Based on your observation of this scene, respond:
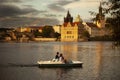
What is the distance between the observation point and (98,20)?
1545 cm

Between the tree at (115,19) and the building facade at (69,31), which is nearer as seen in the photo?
the tree at (115,19)

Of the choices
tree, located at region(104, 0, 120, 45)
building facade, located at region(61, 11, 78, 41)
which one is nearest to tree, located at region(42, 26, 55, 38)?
building facade, located at region(61, 11, 78, 41)

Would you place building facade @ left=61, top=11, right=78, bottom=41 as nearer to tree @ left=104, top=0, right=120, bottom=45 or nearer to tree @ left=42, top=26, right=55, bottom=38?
tree @ left=42, top=26, right=55, bottom=38

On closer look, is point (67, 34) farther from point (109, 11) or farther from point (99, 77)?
point (109, 11)

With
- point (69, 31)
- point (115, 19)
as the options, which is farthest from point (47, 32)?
point (115, 19)

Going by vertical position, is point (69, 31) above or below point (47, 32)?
above

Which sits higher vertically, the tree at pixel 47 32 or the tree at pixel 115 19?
the tree at pixel 115 19

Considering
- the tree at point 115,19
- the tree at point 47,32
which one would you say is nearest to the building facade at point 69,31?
the tree at point 47,32

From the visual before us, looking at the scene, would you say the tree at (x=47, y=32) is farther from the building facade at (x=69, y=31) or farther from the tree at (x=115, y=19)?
the tree at (x=115, y=19)

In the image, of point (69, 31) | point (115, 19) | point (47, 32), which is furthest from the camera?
point (47, 32)

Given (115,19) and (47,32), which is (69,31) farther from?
(115,19)

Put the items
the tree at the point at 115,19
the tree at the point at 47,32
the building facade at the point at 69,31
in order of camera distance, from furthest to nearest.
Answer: the tree at the point at 47,32 → the building facade at the point at 69,31 → the tree at the point at 115,19

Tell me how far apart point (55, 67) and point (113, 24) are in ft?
64.9

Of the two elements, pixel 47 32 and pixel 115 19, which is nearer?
pixel 115 19
